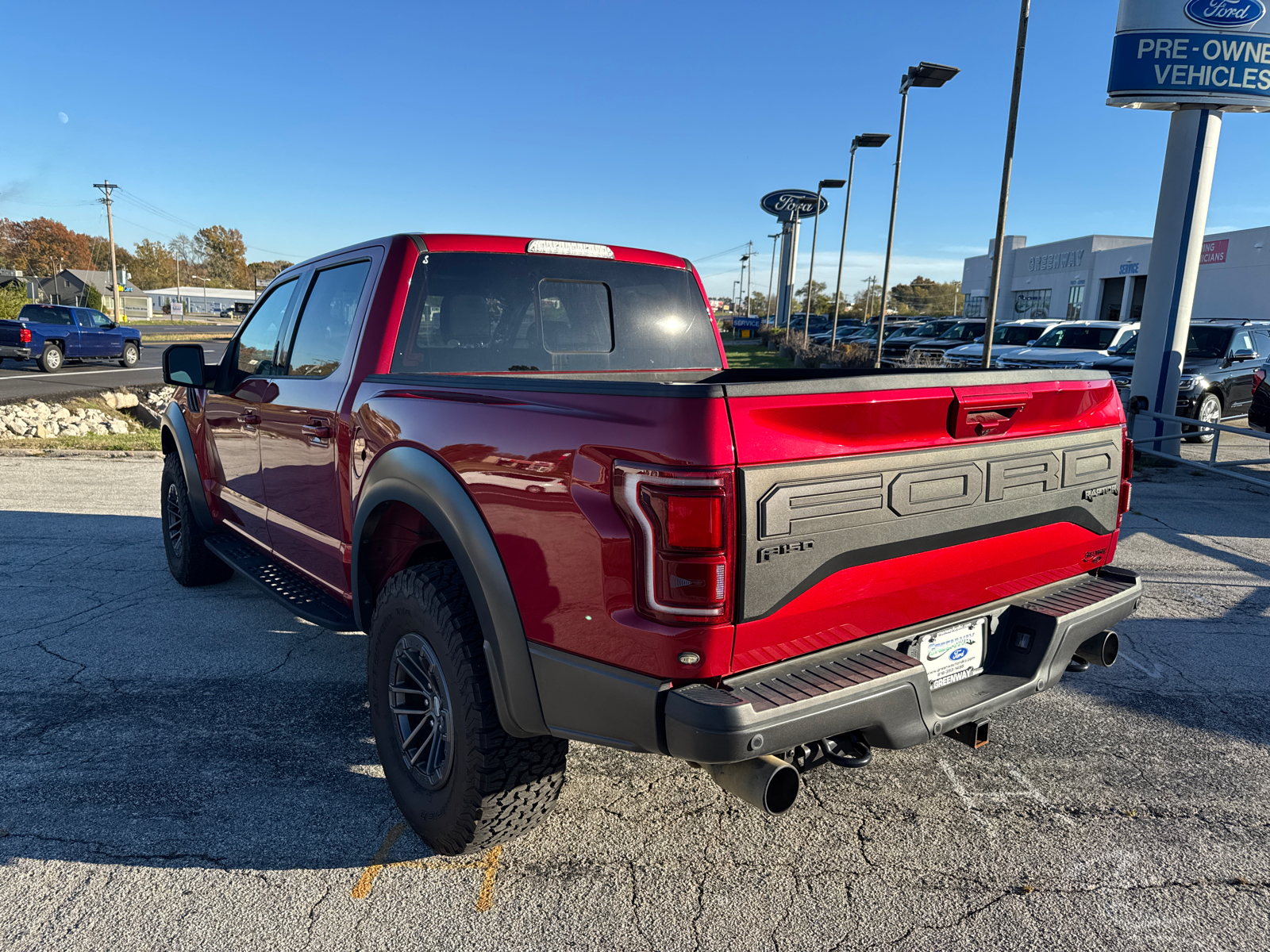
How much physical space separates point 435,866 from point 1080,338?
1806cm

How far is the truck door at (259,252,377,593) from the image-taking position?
139 inches

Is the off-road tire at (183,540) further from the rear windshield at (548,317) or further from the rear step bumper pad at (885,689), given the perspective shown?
the rear step bumper pad at (885,689)

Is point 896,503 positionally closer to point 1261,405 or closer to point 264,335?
point 264,335

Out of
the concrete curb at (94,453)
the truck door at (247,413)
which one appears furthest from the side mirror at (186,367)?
the concrete curb at (94,453)

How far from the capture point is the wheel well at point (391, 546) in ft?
10.0

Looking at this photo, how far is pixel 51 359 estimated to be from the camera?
2480 centimetres

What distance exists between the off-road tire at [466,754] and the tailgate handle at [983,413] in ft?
5.16

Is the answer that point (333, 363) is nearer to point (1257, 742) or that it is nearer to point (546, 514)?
point (546, 514)

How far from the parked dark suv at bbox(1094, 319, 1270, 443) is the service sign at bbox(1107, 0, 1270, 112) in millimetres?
3946

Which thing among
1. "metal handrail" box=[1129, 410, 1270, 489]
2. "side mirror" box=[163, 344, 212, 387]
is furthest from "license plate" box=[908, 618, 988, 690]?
"metal handrail" box=[1129, 410, 1270, 489]

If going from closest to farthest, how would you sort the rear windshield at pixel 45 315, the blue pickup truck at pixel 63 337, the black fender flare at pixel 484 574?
the black fender flare at pixel 484 574 → the blue pickup truck at pixel 63 337 → the rear windshield at pixel 45 315

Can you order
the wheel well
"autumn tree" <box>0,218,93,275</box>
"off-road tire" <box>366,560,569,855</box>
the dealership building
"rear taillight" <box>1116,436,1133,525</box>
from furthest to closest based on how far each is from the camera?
"autumn tree" <box>0,218,93,275</box> → the dealership building → "rear taillight" <box>1116,436,1133,525</box> → the wheel well → "off-road tire" <box>366,560,569,855</box>

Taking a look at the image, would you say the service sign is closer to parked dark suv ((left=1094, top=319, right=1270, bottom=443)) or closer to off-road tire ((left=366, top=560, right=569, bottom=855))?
parked dark suv ((left=1094, top=319, right=1270, bottom=443))

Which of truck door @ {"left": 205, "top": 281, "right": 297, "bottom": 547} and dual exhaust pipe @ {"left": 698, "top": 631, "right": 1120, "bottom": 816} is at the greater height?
truck door @ {"left": 205, "top": 281, "right": 297, "bottom": 547}
